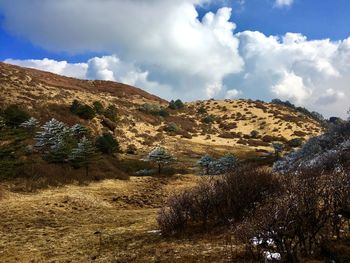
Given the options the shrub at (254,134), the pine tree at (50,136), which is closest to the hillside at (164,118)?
the shrub at (254,134)

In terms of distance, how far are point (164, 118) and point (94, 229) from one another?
65.4 m

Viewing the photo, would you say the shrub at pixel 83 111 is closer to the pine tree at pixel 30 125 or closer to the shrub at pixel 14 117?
the shrub at pixel 14 117

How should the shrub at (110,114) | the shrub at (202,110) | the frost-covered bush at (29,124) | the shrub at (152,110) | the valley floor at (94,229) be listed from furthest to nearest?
the shrub at (202,110) < the shrub at (152,110) < the shrub at (110,114) < the frost-covered bush at (29,124) < the valley floor at (94,229)

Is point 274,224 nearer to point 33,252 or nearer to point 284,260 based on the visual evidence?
point 284,260

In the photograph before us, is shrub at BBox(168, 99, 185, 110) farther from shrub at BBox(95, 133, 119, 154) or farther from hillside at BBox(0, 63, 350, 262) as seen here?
shrub at BBox(95, 133, 119, 154)

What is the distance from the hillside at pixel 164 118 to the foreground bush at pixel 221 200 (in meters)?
40.3

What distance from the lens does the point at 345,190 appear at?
12.4 metres

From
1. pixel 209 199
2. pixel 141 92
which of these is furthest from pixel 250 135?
pixel 209 199

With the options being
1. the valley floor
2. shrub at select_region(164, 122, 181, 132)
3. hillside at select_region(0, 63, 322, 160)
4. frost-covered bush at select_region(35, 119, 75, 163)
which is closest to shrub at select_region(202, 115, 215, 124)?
hillside at select_region(0, 63, 322, 160)

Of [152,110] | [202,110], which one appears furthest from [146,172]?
[202,110]

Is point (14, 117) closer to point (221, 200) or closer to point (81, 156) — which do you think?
point (81, 156)

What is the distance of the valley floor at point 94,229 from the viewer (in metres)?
14.7

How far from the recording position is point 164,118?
8531 centimetres

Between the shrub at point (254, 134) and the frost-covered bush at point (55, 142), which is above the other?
the shrub at point (254, 134)
